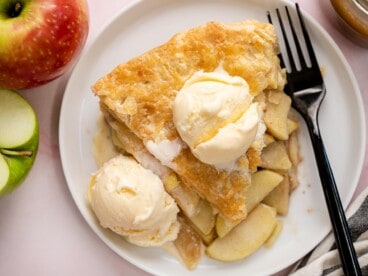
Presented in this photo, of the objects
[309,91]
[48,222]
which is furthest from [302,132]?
[48,222]

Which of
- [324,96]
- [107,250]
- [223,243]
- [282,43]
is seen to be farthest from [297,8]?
[107,250]

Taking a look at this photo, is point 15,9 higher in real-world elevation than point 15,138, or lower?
higher

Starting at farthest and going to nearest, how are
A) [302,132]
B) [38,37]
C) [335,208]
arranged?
[302,132] → [335,208] → [38,37]

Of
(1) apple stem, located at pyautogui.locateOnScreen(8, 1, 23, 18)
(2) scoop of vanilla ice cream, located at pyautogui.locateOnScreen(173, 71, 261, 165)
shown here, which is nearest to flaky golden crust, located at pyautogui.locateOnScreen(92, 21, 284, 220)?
(2) scoop of vanilla ice cream, located at pyautogui.locateOnScreen(173, 71, 261, 165)

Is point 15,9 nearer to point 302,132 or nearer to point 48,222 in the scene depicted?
point 48,222

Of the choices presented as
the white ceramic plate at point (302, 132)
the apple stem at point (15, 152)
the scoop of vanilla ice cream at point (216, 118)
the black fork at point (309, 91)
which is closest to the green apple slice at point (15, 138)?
the apple stem at point (15, 152)

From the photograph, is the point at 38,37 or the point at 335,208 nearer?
the point at 38,37

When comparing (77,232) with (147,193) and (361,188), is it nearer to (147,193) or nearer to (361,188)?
(147,193)
